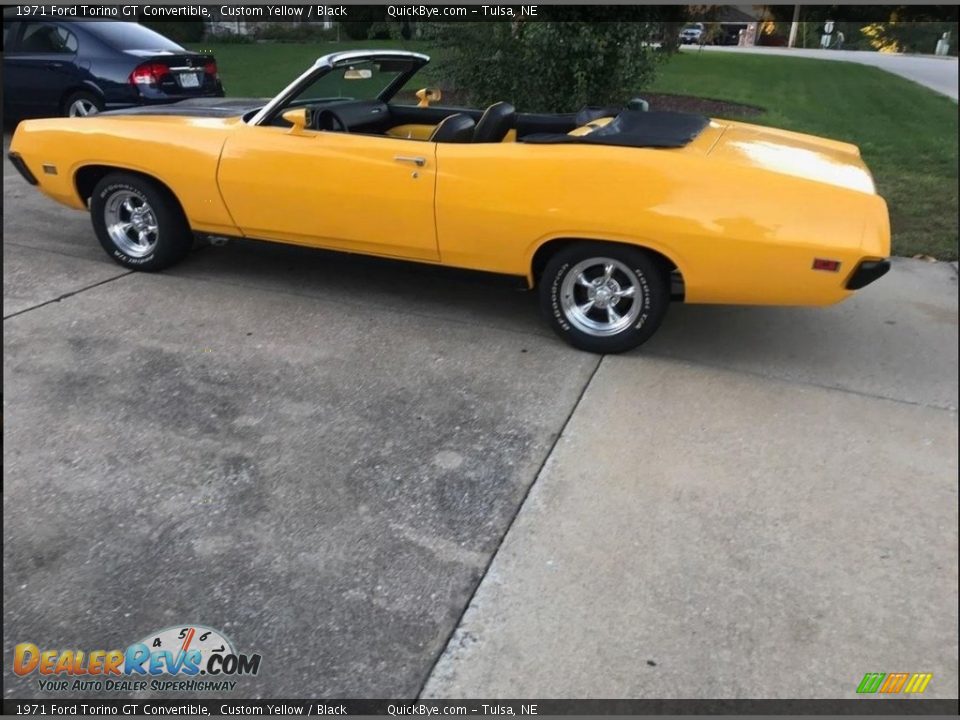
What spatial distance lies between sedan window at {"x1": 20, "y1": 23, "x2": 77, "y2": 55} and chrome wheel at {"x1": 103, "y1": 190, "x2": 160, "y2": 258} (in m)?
4.82

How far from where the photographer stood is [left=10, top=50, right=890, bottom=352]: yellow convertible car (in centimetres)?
355

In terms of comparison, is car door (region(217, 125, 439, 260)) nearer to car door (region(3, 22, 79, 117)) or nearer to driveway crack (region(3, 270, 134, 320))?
driveway crack (region(3, 270, 134, 320))

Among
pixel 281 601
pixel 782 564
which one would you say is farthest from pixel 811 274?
pixel 281 601

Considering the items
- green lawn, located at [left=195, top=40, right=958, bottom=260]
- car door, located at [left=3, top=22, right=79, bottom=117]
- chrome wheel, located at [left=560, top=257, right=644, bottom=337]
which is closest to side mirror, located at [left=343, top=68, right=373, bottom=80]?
green lawn, located at [left=195, top=40, right=958, bottom=260]

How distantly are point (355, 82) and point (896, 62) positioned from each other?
2106cm

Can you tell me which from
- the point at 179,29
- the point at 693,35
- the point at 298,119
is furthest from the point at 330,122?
the point at 693,35

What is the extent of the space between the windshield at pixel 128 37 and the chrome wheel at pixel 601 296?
6.56 metres

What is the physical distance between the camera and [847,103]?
13.9 m

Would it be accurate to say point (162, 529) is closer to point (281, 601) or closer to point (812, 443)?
point (281, 601)

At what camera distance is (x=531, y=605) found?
8.04ft

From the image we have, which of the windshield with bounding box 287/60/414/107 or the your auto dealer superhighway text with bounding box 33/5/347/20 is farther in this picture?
the your auto dealer superhighway text with bounding box 33/5/347/20

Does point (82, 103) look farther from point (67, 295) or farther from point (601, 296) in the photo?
point (601, 296)

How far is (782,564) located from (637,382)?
141cm

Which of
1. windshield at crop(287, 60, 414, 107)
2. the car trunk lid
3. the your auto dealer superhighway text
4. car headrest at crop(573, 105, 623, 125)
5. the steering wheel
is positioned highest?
the your auto dealer superhighway text
